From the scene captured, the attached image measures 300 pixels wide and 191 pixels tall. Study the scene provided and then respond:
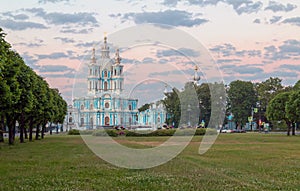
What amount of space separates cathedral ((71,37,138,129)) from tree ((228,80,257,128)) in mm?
35962

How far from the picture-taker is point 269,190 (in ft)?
52.4

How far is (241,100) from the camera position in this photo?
130m

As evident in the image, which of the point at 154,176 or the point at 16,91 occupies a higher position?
the point at 16,91

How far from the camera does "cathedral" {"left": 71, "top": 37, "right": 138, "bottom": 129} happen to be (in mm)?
158125

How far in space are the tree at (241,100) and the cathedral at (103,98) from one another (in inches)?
1416

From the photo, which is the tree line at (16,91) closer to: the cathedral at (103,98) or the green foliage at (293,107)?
the green foliage at (293,107)

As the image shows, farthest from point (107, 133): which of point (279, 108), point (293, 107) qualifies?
point (279, 108)

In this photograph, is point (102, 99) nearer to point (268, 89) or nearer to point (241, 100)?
point (241, 100)

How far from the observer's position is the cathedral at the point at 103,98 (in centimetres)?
15812

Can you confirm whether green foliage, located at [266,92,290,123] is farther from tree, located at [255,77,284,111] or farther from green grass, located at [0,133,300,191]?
green grass, located at [0,133,300,191]

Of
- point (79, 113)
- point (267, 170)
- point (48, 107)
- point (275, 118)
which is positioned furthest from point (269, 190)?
point (79, 113)

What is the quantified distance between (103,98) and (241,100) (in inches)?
2059

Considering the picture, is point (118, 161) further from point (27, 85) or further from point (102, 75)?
point (102, 75)

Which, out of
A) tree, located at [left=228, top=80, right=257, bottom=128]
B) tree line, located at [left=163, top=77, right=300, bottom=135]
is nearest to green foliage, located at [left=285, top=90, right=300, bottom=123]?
tree line, located at [left=163, top=77, right=300, bottom=135]
